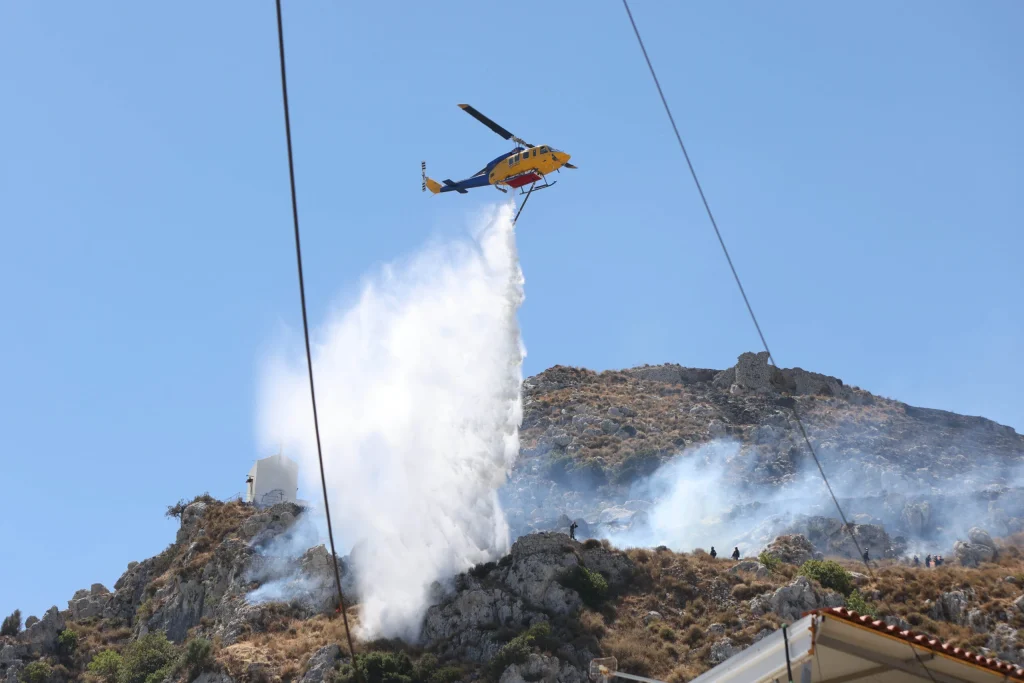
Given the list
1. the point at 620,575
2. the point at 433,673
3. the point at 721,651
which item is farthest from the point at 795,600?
the point at 433,673

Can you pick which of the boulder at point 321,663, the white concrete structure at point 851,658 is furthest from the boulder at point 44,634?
the white concrete structure at point 851,658

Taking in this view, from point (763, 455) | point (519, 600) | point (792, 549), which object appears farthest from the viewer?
point (763, 455)

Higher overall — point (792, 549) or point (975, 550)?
point (792, 549)

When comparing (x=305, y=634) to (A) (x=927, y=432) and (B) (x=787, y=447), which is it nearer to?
(B) (x=787, y=447)

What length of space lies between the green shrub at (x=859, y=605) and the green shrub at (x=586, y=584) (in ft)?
44.6

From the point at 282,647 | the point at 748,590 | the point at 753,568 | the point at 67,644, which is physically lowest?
the point at 748,590

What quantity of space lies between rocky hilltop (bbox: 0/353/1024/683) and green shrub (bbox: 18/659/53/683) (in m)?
0.09

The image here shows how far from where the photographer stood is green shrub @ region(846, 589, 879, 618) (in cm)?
5762

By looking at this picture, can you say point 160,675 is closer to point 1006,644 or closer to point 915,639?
point 1006,644

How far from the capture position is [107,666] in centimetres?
Answer: 6394

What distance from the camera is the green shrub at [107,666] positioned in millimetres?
63281

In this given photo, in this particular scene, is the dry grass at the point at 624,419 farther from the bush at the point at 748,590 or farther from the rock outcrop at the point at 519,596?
the bush at the point at 748,590

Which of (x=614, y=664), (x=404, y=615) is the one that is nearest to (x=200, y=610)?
(x=404, y=615)

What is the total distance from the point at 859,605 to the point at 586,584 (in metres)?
15.0
